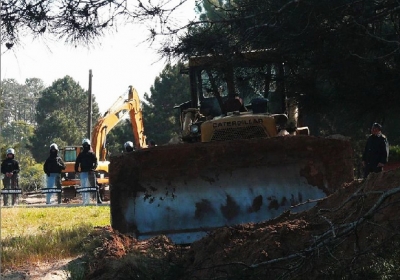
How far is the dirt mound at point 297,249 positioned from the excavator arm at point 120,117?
644 inches

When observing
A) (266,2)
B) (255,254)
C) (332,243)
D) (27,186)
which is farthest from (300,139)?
(27,186)

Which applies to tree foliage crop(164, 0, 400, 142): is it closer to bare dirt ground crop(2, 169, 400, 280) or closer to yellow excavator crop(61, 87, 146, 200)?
bare dirt ground crop(2, 169, 400, 280)

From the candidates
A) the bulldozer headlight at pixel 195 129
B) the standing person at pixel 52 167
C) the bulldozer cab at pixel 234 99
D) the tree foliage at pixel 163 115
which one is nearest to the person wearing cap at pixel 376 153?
the bulldozer cab at pixel 234 99

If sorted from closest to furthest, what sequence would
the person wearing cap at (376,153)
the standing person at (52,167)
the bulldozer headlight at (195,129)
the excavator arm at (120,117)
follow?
the bulldozer headlight at (195,129) → the person wearing cap at (376,153) → the standing person at (52,167) → the excavator arm at (120,117)

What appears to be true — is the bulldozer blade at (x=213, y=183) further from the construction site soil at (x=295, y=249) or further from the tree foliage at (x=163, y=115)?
the tree foliage at (x=163, y=115)

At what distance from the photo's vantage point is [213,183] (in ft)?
27.6

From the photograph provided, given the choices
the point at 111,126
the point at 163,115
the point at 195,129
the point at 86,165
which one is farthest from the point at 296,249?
the point at 163,115

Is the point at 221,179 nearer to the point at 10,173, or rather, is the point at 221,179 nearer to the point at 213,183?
the point at 213,183

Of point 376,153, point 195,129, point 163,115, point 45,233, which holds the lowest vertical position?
point 45,233

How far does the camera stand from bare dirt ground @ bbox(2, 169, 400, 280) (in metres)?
4.84

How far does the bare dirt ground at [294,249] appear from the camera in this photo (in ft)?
15.9

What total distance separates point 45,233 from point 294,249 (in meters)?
6.12

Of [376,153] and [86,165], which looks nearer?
[376,153]

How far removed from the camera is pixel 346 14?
284 inches
